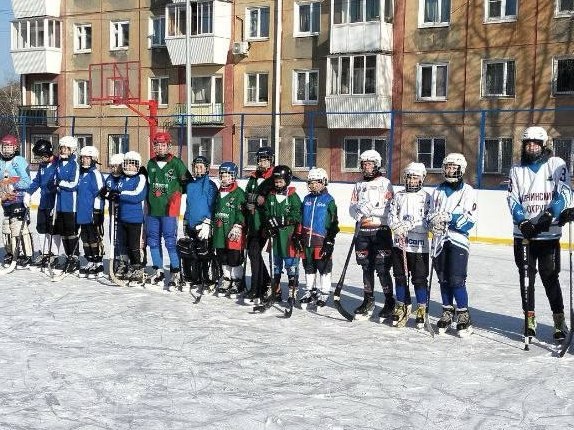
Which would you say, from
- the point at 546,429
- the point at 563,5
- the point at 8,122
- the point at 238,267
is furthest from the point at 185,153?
the point at 546,429

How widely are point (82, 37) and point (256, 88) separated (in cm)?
917

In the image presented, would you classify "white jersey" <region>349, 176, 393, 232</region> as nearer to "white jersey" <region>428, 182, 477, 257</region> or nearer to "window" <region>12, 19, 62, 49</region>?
"white jersey" <region>428, 182, 477, 257</region>

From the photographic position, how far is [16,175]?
906 cm

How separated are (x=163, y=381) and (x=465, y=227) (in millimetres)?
2660

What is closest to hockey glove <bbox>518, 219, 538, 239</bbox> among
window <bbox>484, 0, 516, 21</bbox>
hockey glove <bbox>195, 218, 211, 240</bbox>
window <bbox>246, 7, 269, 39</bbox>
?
hockey glove <bbox>195, 218, 211, 240</bbox>

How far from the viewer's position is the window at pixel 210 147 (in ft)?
86.2

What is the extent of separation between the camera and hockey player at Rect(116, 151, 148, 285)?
817 centimetres

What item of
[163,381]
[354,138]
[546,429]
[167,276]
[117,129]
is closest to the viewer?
[546,429]

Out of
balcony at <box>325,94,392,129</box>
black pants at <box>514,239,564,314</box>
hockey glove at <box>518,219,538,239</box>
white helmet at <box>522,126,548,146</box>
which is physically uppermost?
balcony at <box>325,94,392,129</box>

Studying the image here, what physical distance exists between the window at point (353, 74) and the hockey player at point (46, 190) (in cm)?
1670

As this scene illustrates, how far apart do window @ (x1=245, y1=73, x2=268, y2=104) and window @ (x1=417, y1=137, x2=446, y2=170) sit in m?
6.53

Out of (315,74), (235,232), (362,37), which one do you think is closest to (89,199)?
(235,232)

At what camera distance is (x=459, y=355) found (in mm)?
5762

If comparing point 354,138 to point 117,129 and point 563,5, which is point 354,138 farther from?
point 117,129
